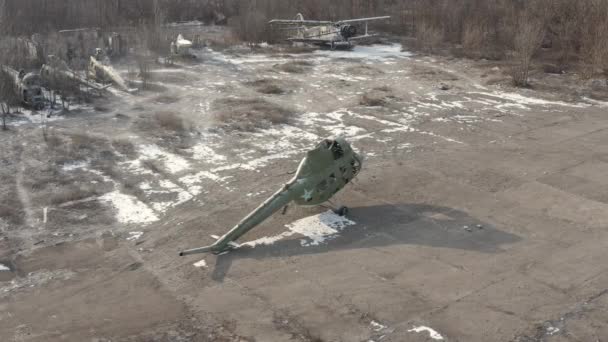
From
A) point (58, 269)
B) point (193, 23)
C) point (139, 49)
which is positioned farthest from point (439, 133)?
point (193, 23)

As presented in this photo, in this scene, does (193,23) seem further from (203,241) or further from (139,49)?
(203,241)

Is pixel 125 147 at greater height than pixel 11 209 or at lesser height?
greater

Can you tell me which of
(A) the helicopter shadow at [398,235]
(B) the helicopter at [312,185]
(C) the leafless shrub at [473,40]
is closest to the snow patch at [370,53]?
(C) the leafless shrub at [473,40]

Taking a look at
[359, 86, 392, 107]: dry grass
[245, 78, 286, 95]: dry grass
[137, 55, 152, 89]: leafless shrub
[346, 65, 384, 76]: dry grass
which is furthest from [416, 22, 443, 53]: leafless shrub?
[137, 55, 152, 89]: leafless shrub

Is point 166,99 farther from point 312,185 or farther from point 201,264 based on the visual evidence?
point 201,264

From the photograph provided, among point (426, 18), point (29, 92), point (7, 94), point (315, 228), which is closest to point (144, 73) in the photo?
point (29, 92)

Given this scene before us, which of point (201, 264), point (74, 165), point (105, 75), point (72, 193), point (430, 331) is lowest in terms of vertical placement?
point (430, 331)
